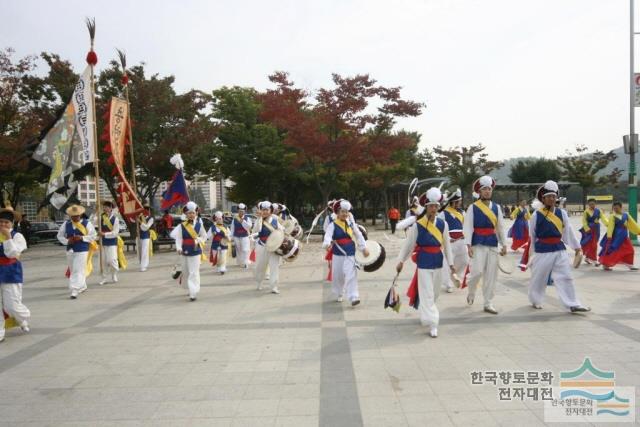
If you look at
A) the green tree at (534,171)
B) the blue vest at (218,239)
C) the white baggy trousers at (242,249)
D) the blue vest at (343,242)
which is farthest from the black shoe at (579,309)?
the green tree at (534,171)

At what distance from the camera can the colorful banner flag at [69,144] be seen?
1083cm

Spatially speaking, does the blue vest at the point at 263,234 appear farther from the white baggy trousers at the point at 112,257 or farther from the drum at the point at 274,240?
the white baggy trousers at the point at 112,257

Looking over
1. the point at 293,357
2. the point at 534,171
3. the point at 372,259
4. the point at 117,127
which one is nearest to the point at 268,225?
the point at 372,259

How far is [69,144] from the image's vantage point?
11273 mm

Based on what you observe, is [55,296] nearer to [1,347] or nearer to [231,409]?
[1,347]

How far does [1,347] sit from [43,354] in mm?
848

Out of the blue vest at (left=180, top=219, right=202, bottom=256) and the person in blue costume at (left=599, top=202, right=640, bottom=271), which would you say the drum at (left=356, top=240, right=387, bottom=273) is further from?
the person in blue costume at (left=599, top=202, right=640, bottom=271)

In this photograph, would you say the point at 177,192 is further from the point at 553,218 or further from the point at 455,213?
the point at 553,218

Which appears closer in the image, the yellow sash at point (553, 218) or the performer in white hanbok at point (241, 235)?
the yellow sash at point (553, 218)

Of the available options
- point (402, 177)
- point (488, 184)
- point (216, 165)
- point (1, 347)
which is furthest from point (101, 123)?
point (402, 177)

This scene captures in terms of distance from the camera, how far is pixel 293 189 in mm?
35188

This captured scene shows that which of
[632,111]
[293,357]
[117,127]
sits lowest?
[293,357]

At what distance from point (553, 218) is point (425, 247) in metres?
2.37

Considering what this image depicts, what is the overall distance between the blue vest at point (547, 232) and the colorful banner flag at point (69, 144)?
9.64 m
